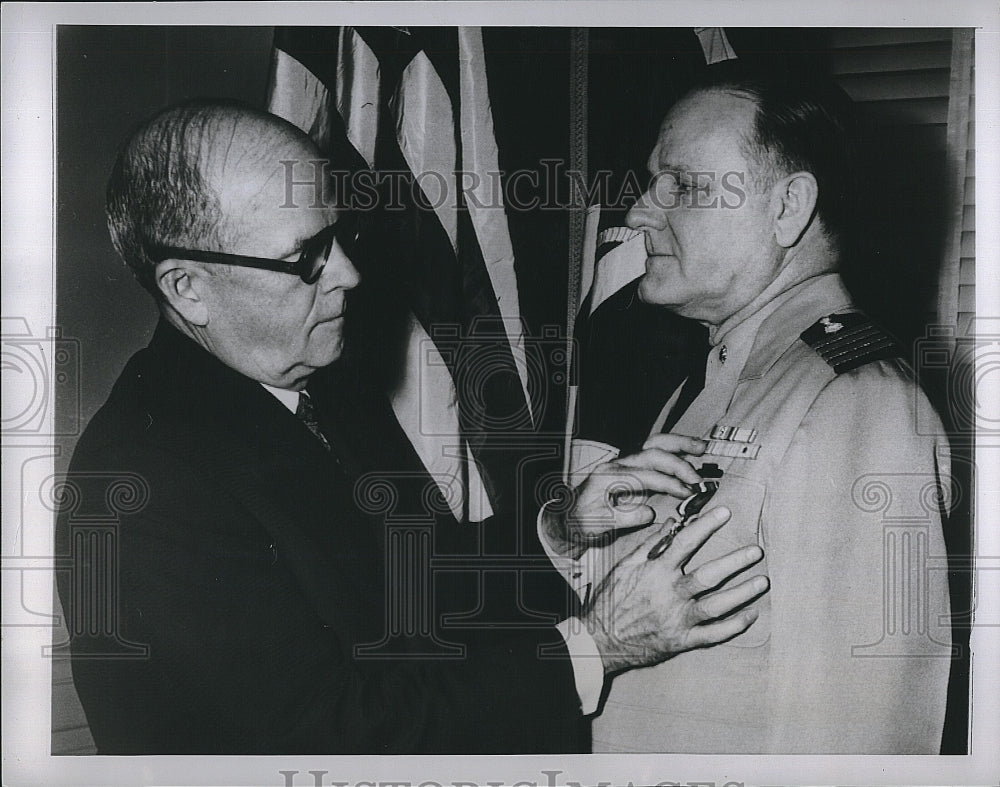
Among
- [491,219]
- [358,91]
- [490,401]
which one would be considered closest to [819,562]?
[490,401]

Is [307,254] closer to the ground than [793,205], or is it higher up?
closer to the ground

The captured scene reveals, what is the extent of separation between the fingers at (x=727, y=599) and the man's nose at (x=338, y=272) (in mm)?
1052

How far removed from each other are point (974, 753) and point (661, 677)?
758mm

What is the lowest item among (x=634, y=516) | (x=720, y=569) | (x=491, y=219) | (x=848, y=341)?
(x=720, y=569)

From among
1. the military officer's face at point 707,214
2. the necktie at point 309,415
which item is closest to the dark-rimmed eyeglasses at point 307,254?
the necktie at point 309,415

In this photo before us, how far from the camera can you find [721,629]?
194cm

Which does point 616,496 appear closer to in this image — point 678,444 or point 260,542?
point 678,444

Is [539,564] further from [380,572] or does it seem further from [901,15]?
[901,15]

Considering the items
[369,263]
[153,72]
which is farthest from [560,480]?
[153,72]

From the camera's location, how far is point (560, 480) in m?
2.00

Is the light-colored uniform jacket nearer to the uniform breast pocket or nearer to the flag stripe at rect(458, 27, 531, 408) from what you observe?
the uniform breast pocket

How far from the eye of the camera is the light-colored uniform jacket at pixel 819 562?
6.40ft

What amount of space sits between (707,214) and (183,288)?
3.89 ft

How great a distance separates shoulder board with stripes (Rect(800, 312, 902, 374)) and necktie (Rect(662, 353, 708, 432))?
233mm
